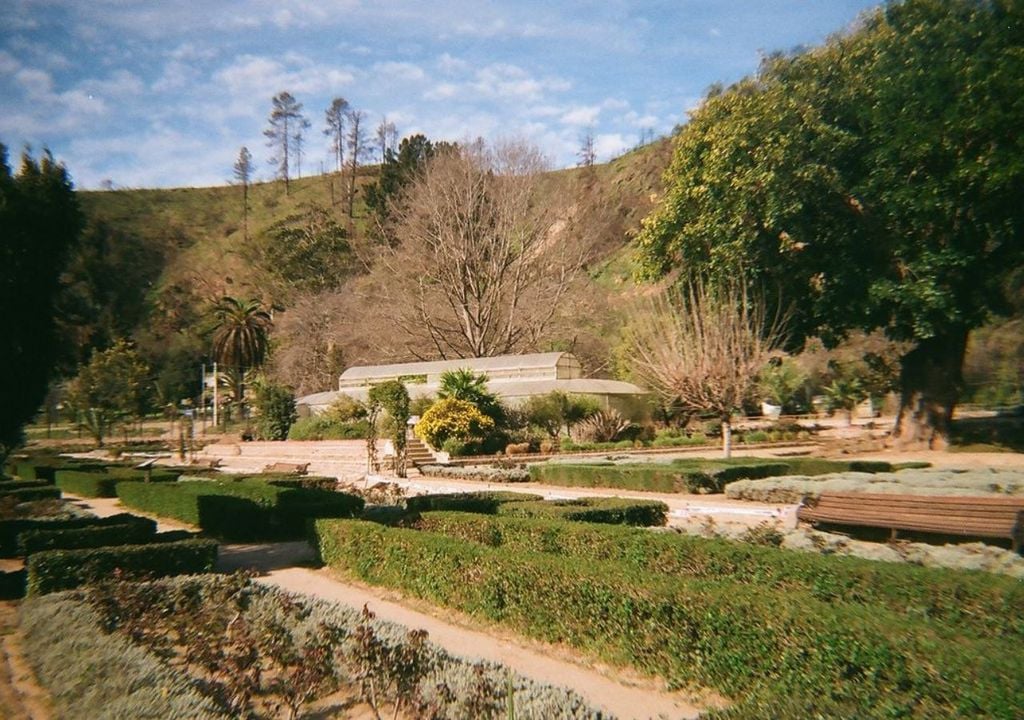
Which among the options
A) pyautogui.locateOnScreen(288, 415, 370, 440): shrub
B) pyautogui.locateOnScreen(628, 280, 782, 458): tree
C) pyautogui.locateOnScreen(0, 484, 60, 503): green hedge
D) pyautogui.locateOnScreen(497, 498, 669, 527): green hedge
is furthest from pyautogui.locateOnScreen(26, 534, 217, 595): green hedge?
pyautogui.locateOnScreen(288, 415, 370, 440): shrub

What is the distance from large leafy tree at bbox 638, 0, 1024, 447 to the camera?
21234 mm

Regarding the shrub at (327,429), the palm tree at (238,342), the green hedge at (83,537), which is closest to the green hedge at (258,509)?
the green hedge at (83,537)

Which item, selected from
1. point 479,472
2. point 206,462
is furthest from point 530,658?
point 206,462

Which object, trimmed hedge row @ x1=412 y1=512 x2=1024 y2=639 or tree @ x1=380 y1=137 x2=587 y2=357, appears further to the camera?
tree @ x1=380 y1=137 x2=587 y2=357

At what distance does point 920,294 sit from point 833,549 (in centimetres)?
1530

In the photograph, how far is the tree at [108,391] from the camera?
132 feet

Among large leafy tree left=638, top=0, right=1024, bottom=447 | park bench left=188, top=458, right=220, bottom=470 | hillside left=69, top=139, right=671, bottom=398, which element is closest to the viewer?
large leafy tree left=638, top=0, right=1024, bottom=447

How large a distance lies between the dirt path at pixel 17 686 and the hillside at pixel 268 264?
3820 centimetres

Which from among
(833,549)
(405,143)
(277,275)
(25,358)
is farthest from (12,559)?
(405,143)

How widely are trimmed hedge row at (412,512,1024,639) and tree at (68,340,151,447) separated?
35.0 meters

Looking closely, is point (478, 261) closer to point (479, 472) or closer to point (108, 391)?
point (108, 391)

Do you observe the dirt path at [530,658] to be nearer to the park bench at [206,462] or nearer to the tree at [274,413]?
the park bench at [206,462]

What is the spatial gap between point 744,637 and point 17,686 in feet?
19.9

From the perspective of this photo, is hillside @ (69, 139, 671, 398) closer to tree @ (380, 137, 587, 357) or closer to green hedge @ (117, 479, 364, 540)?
tree @ (380, 137, 587, 357)
